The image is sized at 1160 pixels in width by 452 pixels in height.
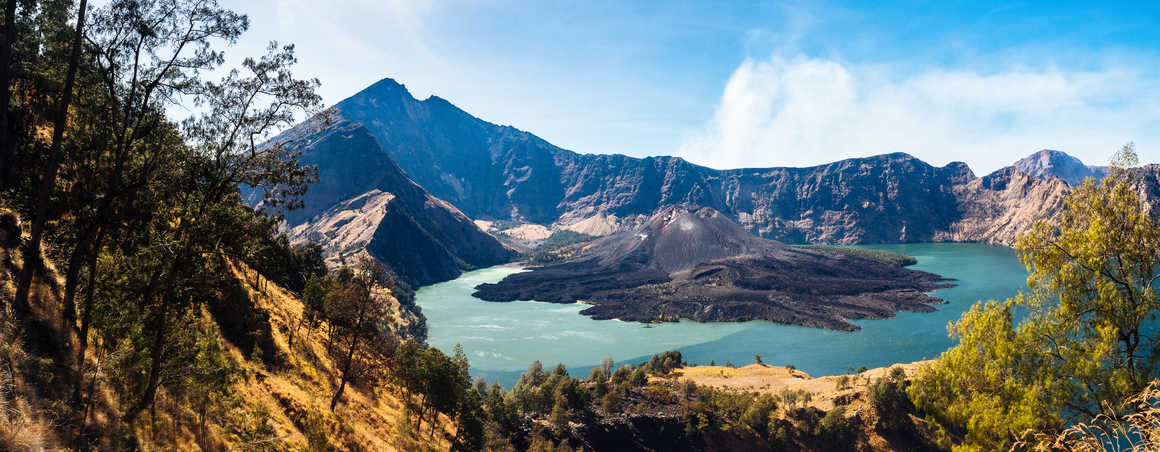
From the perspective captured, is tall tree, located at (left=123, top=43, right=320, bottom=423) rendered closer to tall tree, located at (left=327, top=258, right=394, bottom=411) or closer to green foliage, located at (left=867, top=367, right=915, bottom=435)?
tall tree, located at (left=327, top=258, right=394, bottom=411)

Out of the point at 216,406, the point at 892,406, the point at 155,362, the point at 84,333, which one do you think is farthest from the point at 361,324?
the point at 892,406

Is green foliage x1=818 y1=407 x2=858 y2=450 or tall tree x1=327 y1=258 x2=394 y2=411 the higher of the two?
tall tree x1=327 y1=258 x2=394 y2=411

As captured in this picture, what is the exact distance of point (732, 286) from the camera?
149 metres

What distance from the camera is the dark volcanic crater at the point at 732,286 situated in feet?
406

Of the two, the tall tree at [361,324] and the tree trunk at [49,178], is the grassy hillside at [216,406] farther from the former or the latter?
the tall tree at [361,324]

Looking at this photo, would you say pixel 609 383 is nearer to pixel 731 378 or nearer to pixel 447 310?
pixel 731 378

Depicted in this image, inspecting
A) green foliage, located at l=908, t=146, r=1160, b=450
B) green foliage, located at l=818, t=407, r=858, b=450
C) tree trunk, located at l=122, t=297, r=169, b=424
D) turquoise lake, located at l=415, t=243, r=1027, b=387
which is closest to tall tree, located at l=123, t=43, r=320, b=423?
tree trunk, located at l=122, t=297, r=169, b=424

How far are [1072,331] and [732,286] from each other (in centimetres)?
14314

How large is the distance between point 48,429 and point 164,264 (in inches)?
208

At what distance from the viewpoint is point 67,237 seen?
17188mm

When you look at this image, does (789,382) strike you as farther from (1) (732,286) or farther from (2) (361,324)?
(1) (732,286)

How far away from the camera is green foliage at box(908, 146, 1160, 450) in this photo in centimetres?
1030

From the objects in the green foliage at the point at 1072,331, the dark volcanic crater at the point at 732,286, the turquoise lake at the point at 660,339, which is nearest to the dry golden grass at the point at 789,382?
the turquoise lake at the point at 660,339

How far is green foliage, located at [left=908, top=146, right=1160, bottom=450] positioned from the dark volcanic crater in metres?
108
